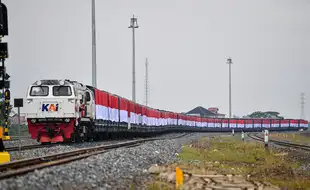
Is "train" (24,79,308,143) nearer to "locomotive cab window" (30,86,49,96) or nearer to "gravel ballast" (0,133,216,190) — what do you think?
"locomotive cab window" (30,86,49,96)


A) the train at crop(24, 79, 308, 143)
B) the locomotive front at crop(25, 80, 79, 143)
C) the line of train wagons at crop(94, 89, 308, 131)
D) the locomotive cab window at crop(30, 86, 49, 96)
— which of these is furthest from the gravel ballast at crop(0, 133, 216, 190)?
the line of train wagons at crop(94, 89, 308, 131)

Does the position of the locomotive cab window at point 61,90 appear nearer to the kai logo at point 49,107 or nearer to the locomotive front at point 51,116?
the locomotive front at point 51,116

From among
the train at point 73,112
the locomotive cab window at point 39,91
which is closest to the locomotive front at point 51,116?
the train at point 73,112

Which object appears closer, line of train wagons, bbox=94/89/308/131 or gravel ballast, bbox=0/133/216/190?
gravel ballast, bbox=0/133/216/190

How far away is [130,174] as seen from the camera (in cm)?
1270

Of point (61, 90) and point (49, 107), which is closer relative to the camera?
point (49, 107)

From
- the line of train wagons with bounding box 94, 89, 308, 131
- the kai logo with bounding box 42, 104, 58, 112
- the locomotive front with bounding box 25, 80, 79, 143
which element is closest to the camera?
the locomotive front with bounding box 25, 80, 79, 143

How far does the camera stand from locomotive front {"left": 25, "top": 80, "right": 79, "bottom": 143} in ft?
83.4

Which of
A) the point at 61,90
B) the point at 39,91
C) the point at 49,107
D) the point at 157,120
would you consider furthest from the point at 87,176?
the point at 157,120

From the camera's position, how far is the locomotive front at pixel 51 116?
83.4 ft

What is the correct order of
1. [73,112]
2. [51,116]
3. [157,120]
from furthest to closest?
[157,120], [73,112], [51,116]

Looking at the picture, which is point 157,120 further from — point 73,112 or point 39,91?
point 73,112

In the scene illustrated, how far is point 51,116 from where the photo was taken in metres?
25.5

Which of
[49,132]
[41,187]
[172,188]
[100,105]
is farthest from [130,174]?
[100,105]
